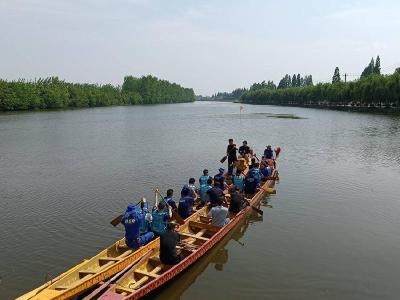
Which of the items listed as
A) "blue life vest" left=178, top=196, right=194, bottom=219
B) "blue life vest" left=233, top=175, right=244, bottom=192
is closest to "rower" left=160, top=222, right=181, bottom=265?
"blue life vest" left=178, top=196, right=194, bottom=219

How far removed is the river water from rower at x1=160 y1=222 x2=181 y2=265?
0.87m

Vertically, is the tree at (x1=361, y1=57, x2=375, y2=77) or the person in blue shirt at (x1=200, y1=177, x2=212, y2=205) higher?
the tree at (x1=361, y1=57, x2=375, y2=77)

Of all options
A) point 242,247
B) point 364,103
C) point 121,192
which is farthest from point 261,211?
point 364,103

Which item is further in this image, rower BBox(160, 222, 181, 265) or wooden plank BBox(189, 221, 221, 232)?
wooden plank BBox(189, 221, 221, 232)

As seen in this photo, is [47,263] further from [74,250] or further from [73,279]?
[73,279]

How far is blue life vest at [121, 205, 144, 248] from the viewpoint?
1256cm

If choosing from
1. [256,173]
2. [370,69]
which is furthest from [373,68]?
[256,173]

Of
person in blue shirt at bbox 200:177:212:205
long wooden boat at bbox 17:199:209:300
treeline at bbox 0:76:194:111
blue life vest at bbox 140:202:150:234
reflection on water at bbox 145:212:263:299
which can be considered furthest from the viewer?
treeline at bbox 0:76:194:111

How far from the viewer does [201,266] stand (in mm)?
13594

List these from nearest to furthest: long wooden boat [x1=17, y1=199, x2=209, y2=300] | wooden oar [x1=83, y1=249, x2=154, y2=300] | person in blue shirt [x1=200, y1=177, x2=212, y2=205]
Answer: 1. long wooden boat [x1=17, y1=199, x2=209, y2=300]
2. wooden oar [x1=83, y1=249, x2=154, y2=300]
3. person in blue shirt [x1=200, y1=177, x2=212, y2=205]

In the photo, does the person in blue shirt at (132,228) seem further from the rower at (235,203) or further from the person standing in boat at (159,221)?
the rower at (235,203)

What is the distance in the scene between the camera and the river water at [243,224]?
12289 millimetres

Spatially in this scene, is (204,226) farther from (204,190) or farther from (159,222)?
(204,190)

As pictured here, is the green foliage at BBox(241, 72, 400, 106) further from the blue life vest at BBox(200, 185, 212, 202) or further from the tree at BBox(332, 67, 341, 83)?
the blue life vest at BBox(200, 185, 212, 202)
